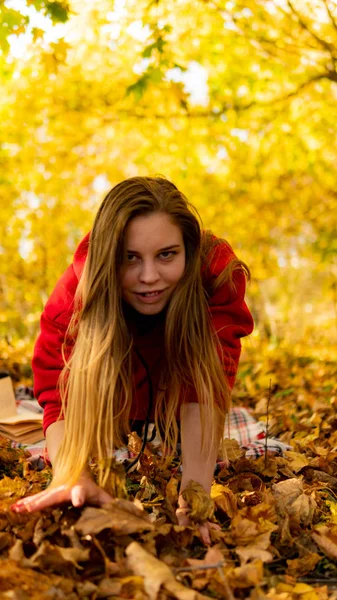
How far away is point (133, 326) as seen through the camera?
266cm

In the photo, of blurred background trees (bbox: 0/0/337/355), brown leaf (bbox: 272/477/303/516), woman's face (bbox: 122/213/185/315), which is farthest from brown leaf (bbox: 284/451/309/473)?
blurred background trees (bbox: 0/0/337/355)

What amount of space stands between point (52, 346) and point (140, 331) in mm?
352

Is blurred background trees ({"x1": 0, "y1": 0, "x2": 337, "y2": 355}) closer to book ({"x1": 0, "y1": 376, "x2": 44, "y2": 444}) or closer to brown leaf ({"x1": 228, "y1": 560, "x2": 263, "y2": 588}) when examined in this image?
book ({"x1": 0, "y1": 376, "x2": 44, "y2": 444})

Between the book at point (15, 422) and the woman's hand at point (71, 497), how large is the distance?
1.54 m

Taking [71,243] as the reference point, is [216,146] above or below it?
above

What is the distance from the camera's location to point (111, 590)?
63.6 inches

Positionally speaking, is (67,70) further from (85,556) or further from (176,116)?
(85,556)

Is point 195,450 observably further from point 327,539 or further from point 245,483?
point 327,539

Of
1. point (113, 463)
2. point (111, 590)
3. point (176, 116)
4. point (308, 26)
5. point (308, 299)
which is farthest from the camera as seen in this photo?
point (308, 299)

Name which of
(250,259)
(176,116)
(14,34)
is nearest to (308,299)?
(250,259)

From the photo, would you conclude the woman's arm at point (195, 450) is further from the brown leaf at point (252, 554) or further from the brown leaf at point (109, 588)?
the brown leaf at point (109, 588)

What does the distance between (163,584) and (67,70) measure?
→ 619 centimetres

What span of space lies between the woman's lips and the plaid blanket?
0.52 metres

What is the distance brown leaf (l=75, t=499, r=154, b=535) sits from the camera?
5.79ft
